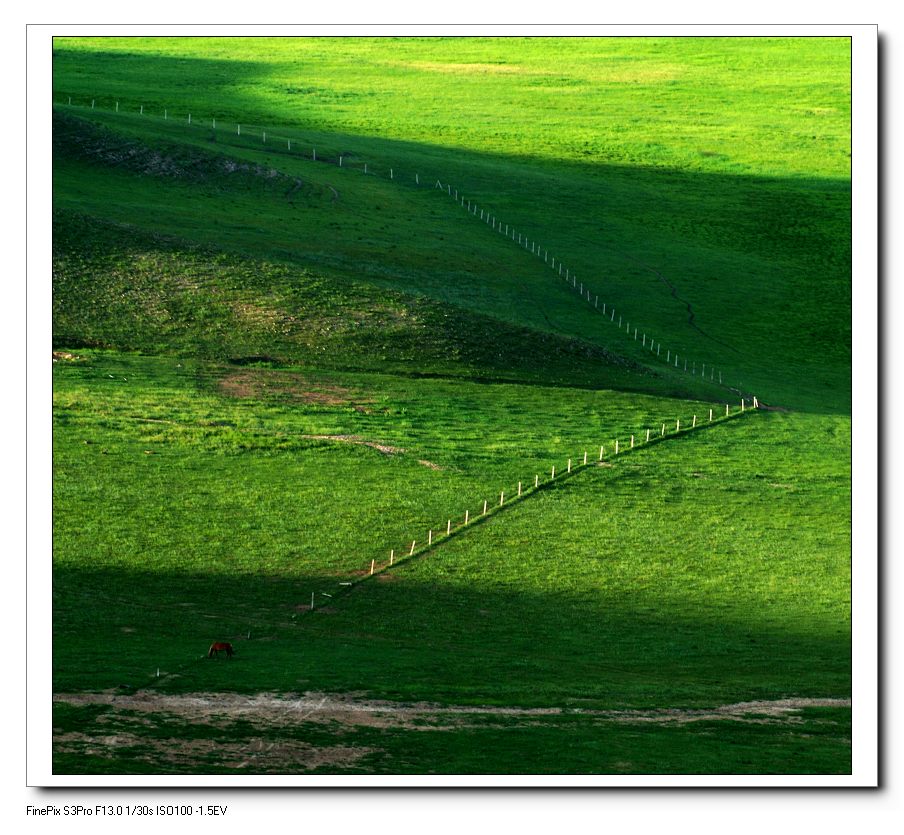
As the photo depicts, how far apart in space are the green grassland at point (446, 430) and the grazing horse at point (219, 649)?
514 mm

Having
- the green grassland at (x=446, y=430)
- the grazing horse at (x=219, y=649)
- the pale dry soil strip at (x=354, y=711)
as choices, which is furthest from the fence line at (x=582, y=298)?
the pale dry soil strip at (x=354, y=711)

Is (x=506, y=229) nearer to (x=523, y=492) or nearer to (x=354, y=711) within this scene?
(x=523, y=492)

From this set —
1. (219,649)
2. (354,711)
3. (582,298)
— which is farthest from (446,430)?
(354,711)

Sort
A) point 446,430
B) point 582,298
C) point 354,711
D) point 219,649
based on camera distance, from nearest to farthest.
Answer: point 354,711 → point 219,649 → point 446,430 → point 582,298

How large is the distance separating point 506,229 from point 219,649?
2265 inches

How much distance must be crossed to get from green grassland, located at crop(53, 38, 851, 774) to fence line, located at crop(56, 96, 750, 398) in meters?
0.66

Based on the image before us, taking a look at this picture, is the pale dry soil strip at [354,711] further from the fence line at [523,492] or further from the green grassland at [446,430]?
the fence line at [523,492]

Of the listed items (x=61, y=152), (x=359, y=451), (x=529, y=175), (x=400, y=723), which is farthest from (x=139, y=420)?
(x=529, y=175)

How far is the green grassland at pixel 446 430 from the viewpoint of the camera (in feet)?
111

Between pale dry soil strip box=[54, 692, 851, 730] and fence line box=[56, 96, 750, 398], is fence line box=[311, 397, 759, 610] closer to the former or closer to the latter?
fence line box=[56, 96, 750, 398]

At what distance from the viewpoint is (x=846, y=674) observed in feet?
122

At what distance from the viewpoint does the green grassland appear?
33688 millimetres

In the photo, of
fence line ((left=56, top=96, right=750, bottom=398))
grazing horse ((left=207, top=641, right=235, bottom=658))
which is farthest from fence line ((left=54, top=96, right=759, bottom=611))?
grazing horse ((left=207, top=641, right=235, bottom=658))

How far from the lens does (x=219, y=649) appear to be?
35.6 metres
